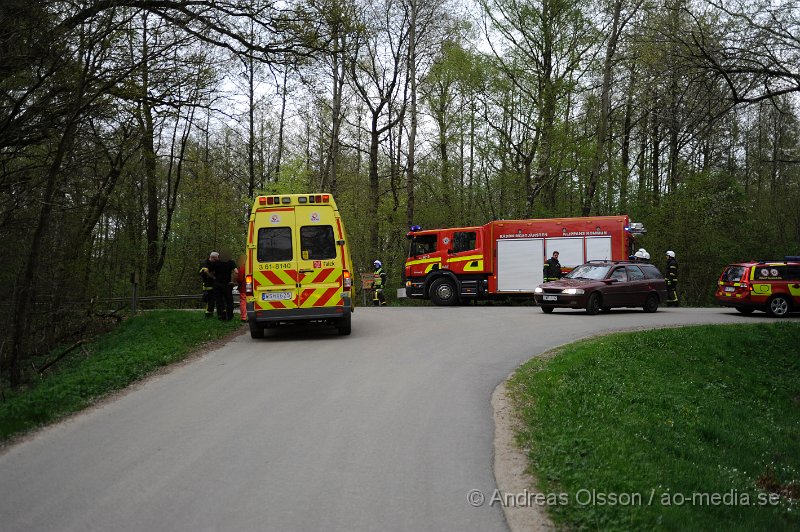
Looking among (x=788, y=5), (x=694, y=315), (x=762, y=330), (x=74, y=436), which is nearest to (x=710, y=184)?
(x=694, y=315)

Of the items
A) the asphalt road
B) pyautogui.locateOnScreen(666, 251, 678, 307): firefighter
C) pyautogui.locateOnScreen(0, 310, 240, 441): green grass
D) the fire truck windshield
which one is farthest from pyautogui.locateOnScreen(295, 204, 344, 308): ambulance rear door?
pyautogui.locateOnScreen(666, 251, 678, 307): firefighter

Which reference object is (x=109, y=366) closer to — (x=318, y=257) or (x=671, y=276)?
(x=318, y=257)

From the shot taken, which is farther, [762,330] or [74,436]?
[762,330]

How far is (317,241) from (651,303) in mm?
12110

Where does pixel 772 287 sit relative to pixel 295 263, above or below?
below

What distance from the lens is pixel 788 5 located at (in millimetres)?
10664

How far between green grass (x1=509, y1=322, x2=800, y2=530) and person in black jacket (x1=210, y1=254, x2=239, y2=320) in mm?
8690

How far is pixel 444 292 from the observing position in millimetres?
24984

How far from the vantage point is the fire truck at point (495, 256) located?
80.0ft

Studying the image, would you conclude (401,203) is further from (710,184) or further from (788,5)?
(788,5)

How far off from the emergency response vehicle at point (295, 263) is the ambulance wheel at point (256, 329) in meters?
0.04

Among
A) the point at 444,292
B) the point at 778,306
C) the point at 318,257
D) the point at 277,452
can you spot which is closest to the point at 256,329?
the point at 318,257

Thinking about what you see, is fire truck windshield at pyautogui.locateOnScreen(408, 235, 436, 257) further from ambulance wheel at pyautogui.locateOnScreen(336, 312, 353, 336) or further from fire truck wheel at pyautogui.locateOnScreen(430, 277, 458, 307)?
ambulance wheel at pyautogui.locateOnScreen(336, 312, 353, 336)

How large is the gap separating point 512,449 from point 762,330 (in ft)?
42.6
